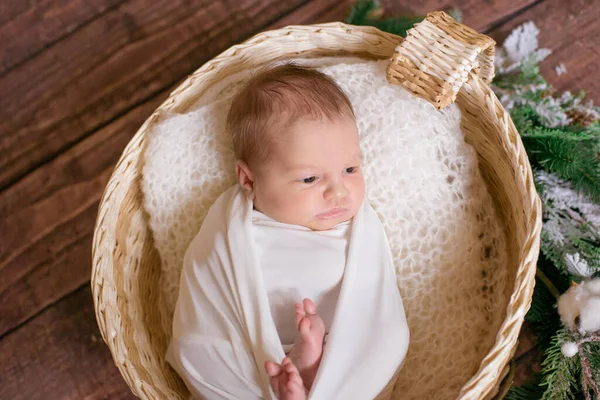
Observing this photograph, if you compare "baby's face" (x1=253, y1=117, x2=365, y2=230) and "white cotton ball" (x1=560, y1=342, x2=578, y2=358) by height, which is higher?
"baby's face" (x1=253, y1=117, x2=365, y2=230)

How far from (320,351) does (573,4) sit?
1151 mm

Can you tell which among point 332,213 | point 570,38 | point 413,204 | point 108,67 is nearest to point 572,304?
point 413,204

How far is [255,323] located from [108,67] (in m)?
0.90

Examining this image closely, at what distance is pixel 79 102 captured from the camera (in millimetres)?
1547

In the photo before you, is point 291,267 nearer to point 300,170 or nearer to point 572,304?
point 300,170

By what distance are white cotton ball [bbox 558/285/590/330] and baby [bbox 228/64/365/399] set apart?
435 millimetres

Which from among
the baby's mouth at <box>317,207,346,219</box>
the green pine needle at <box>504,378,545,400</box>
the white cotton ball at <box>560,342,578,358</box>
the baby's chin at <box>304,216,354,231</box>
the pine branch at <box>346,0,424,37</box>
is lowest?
the green pine needle at <box>504,378,545,400</box>

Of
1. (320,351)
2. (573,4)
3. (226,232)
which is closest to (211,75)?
(226,232)

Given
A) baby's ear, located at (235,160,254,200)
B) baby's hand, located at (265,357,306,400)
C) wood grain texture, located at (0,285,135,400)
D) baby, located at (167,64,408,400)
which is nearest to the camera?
baby's hand, located at (265,357,306,400)

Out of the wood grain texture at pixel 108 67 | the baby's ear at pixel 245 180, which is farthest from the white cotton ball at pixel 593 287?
the wood grain texture at pixel 108 67

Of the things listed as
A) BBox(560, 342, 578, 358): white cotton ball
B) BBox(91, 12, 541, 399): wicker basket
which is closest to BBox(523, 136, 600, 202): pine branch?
BBox(91, 12, 541, 399): wicker basket

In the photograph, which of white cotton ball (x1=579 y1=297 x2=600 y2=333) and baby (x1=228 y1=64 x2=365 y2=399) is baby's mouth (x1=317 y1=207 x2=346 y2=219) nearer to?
baby (x1=228 y1=64 x2=365 y2=399)

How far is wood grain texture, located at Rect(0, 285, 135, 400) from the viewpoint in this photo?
139 centimetres

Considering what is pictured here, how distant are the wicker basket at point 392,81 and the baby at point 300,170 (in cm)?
16
